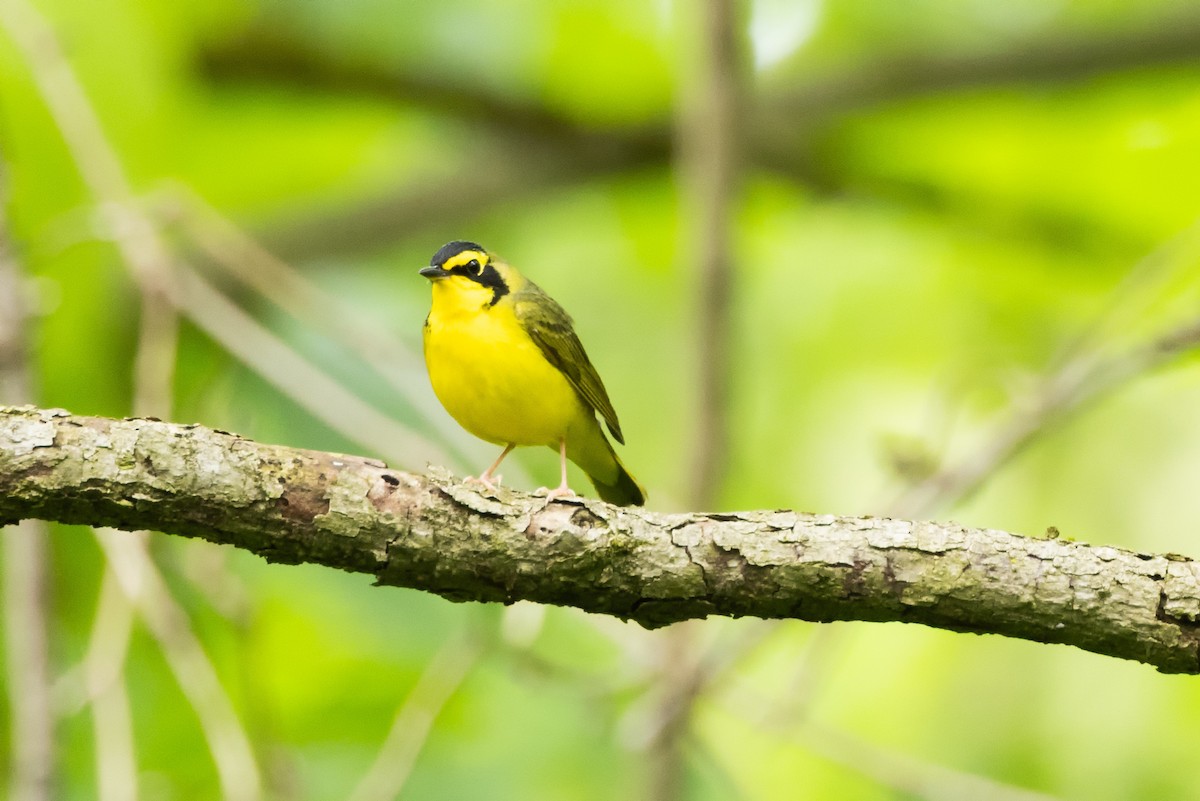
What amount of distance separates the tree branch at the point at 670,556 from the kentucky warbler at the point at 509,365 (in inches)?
60.9

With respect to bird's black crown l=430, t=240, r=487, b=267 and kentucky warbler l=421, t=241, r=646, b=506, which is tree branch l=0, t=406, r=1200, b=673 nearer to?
kentucky warbler l=421, t=241, r=646, b=506

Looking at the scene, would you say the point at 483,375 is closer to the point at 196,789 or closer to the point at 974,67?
the point at 196,789

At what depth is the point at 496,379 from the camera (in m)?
4.70

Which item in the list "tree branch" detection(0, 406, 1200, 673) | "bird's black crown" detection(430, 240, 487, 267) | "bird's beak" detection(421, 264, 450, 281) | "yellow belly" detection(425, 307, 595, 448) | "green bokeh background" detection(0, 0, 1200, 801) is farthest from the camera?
"green bokeh background" detection(0, 0, 1200, 801)

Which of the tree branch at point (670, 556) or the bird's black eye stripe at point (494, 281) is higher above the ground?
the bird's black eye stripe at point (494, 281)

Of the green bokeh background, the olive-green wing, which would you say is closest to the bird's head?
the olive-green wing

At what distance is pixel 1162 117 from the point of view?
8.16 meters

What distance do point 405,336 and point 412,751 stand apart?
2.38 m

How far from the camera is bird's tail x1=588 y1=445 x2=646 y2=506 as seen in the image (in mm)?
5422

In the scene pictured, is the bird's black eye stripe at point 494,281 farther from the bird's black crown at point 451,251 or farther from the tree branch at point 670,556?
the tree branch at point 670,556

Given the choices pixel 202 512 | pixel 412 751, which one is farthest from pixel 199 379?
pixel 202 512

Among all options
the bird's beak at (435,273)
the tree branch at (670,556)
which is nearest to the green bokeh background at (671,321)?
the bird's beak at (435,273)

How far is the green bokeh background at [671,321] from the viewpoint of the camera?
6125 mm

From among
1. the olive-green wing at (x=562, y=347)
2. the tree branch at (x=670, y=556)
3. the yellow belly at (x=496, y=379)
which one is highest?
the olive-green wing at (x=562, y=347)
